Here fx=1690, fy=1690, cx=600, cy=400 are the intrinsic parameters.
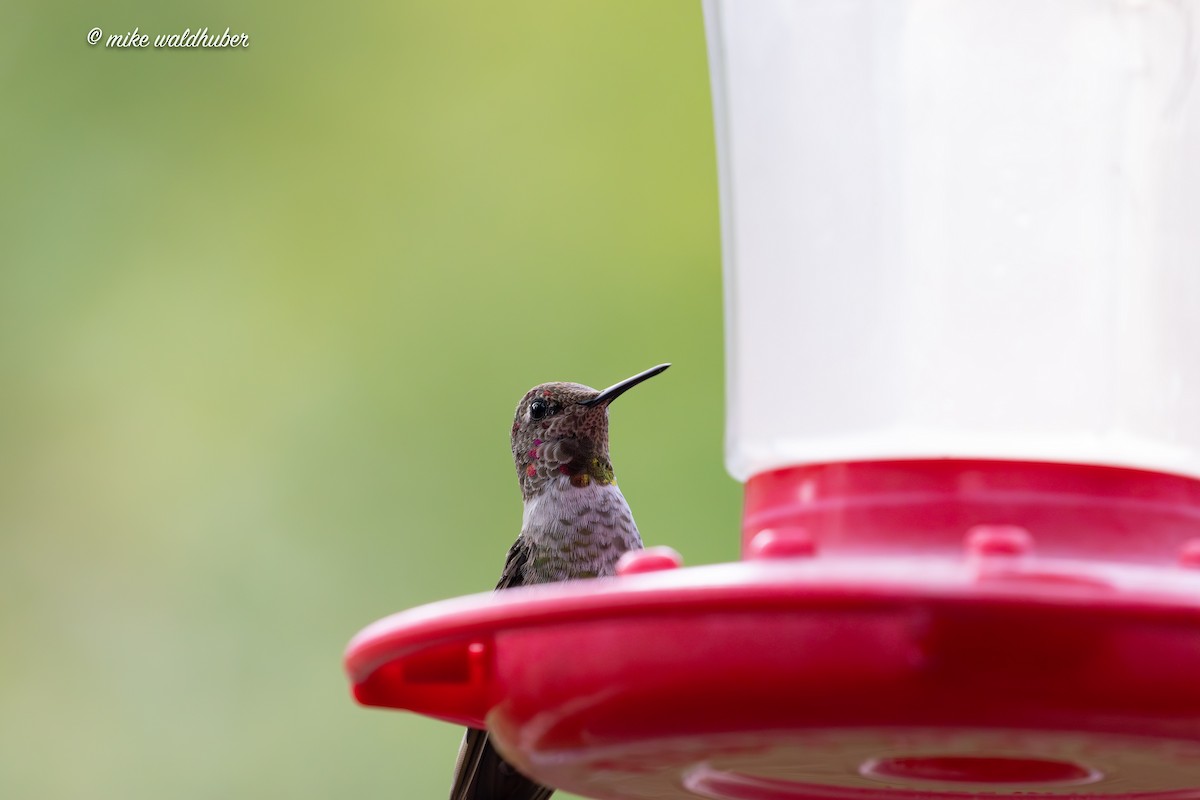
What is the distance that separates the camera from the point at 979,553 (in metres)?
1.43

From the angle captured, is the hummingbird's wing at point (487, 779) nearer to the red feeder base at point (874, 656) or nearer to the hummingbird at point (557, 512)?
the hummingbird at point (557, 512)

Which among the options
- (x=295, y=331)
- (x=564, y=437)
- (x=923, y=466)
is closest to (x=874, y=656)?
(x=923, y=466)

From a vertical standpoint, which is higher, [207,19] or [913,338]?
[207,19]

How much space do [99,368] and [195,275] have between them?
0.49 meters

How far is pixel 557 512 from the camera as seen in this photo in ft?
13.7

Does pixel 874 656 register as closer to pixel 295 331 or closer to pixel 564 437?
pixel 564 437

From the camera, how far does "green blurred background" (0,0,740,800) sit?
5.57 metres

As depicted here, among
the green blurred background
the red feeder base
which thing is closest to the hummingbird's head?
the green blurred background

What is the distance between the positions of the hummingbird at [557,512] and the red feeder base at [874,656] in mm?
1928

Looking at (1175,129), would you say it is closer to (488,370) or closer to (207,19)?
(488,370)

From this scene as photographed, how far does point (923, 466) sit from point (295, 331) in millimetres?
4435

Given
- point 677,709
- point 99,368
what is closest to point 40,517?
point 99,368

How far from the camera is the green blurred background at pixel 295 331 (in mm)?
5574

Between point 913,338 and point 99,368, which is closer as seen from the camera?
point 913,338
